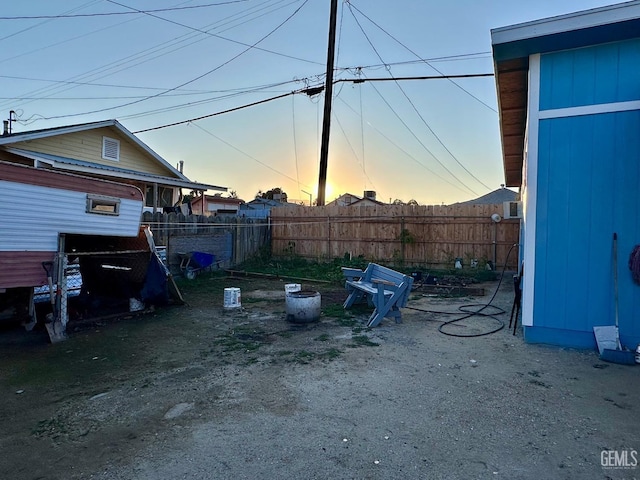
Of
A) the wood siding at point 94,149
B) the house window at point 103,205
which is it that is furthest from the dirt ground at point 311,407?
the wood siding at point 94,149

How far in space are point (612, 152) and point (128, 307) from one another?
7.49 meters

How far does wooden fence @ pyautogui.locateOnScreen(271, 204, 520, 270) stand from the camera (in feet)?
37.5

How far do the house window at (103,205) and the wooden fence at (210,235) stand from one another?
4.10 meters

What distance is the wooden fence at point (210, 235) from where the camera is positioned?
10695 mm

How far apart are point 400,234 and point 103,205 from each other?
8757 mm

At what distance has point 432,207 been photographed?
12.1m

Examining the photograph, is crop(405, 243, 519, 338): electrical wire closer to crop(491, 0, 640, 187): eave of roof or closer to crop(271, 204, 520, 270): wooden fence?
crop(491, 0, 640, 187): eave of roof

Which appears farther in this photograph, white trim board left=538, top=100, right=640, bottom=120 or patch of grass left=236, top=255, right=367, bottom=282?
patch of grass left=236, top=255, right=367, bottom=282

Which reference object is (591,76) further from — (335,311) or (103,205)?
(103,205)

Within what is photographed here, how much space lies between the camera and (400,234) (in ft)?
41.0

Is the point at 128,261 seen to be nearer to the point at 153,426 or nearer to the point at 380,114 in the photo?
the point at 153,426

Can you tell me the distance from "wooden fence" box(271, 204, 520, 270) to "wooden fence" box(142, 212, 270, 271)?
0.90m

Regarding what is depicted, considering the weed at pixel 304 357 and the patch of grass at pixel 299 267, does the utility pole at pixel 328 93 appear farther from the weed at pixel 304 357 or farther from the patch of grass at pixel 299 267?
the weed at pixel 304 357

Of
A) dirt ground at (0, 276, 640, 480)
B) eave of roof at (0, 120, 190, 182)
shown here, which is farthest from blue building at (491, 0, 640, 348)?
eave of roof at (0, 120, 190, 182)
